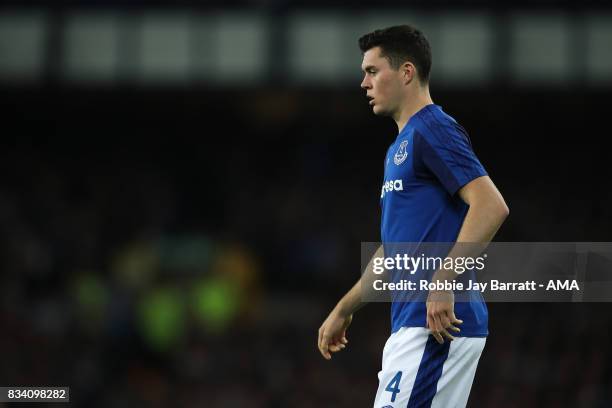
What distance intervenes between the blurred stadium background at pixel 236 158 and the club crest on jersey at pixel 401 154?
1213 centimetres

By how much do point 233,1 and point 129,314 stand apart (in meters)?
8.05

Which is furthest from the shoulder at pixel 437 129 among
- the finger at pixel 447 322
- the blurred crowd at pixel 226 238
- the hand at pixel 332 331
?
the blurred crowd at pixel 226 238

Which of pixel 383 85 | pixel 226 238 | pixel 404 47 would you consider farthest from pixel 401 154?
pixel 226 238

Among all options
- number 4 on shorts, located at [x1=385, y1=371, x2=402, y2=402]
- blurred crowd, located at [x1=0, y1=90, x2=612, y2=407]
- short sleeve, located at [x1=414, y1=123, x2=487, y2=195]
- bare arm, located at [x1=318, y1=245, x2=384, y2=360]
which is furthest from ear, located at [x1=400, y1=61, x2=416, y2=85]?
blurred crowd, located at [x1=0, y1=90, x2=612, y2=407]

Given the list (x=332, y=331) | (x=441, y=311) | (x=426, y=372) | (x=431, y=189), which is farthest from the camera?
(x=332, y=331)

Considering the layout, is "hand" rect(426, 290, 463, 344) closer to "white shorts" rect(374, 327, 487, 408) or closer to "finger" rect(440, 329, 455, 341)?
"finger" rect(440, 329, 455, 341)

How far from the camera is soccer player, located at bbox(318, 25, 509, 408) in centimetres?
355

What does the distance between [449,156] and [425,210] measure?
0.83 ft

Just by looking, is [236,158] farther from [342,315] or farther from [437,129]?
[437,129]

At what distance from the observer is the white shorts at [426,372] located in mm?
3662

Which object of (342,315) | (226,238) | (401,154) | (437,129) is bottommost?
(226,238)

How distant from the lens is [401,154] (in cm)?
390

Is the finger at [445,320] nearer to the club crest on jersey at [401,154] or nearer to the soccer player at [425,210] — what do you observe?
the soccer player at [425,210]

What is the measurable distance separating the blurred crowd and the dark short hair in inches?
247
